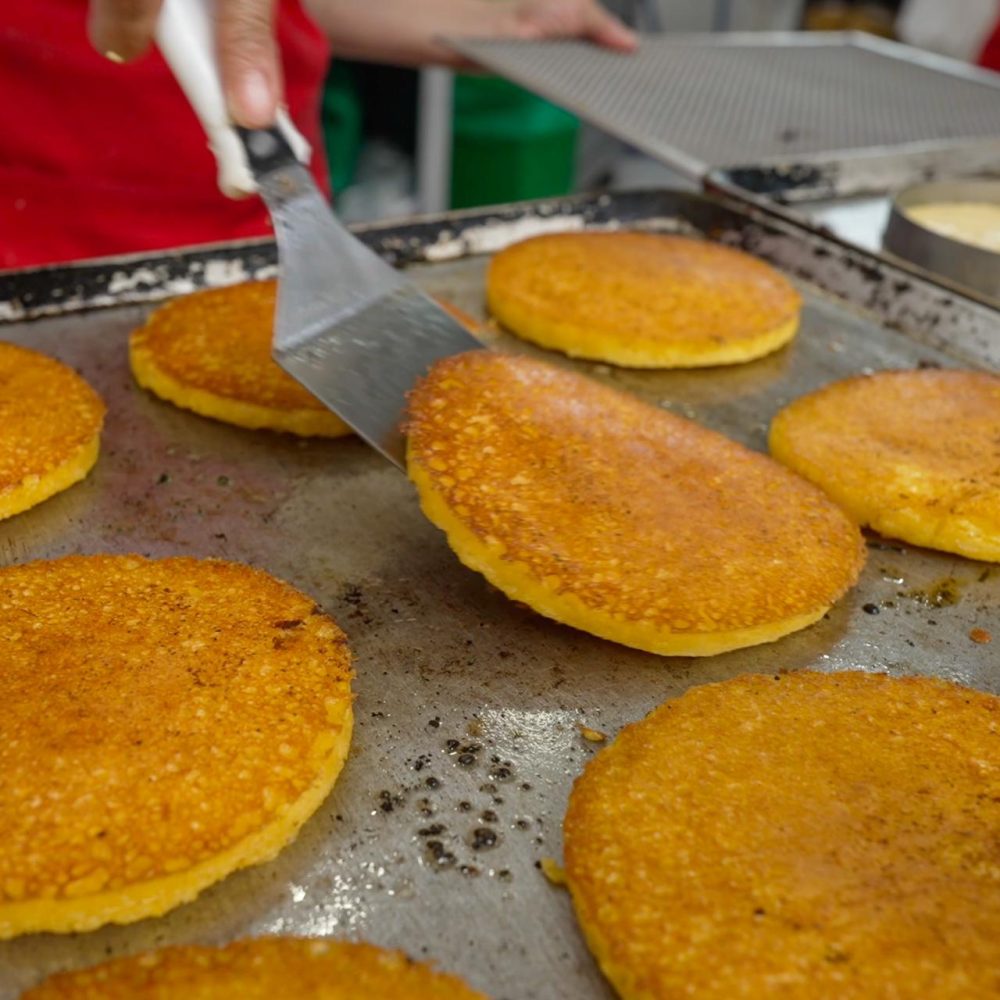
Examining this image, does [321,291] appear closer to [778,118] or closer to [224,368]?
[224,368]

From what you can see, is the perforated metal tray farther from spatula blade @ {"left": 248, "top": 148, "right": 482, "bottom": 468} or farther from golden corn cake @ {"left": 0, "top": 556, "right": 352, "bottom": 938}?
golden corn cake @ {"left": 0, "top": 556, "right": 352, "bottom": 938}

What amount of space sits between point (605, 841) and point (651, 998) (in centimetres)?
18

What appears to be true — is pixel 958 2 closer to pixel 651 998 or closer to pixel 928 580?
pixel 928 580

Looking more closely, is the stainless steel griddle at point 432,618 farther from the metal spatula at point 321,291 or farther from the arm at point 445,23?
the arm at point 445,23

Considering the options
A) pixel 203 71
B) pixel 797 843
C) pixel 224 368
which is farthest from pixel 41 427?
pixel 797 843

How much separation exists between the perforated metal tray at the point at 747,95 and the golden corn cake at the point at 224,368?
1.06 metres

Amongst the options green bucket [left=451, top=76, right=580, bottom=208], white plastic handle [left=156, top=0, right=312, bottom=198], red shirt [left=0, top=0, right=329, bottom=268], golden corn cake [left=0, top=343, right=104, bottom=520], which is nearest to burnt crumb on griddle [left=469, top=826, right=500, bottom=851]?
golden corn cake [left=0, top=343, right=104, bottom=520]

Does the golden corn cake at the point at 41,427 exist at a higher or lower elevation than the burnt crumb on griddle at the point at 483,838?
higher

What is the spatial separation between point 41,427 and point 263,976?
106 centimetres

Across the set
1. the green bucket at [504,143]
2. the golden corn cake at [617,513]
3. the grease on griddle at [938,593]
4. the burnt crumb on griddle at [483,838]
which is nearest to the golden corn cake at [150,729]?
the burnt crumb on griddle at [483,838]

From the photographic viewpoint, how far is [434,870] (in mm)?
1185

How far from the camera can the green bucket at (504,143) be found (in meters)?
5.01

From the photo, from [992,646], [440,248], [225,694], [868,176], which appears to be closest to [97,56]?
[440,248]

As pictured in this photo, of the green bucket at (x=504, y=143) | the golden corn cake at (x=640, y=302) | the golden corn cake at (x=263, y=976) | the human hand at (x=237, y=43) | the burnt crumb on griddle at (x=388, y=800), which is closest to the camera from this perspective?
the golden corn cake at (x=263, y=976)
